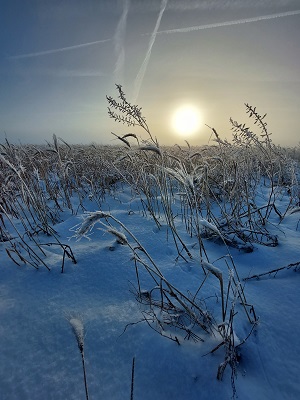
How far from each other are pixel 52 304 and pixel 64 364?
14.9 inches

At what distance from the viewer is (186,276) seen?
150 centimetres

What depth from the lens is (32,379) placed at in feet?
2.87

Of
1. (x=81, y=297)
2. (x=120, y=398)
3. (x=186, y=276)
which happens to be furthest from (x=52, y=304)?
(x=186, y=276)

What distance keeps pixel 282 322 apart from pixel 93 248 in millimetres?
1262

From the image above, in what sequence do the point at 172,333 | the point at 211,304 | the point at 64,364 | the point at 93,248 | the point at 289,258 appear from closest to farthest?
the point at 64,364 → the point at 172,333 → the point at 211,304 → the point at 289,258 → the point at 93,248

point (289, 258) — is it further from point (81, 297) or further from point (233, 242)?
point (81, 297)

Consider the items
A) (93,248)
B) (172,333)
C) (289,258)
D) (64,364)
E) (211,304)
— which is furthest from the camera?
(93,248)

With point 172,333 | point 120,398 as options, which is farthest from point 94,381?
point 172,333

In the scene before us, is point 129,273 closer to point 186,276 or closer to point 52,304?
point 186,276

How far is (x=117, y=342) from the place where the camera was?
1034 millimetres

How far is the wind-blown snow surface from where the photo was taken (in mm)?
855

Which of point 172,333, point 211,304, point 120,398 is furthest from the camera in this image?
point 211,304

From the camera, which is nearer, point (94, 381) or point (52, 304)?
point (94, 381)

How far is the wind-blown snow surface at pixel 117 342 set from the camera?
86 centimetres
